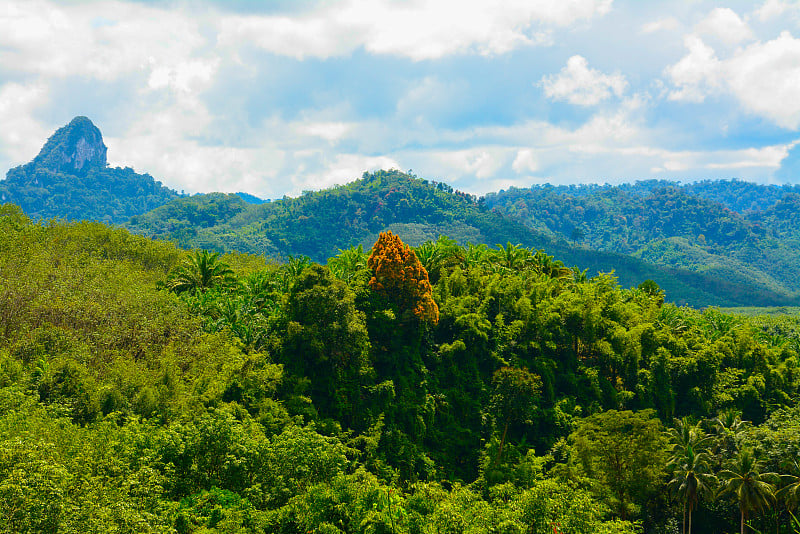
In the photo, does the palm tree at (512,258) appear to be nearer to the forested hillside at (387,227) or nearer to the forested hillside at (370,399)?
the forested hillside at (370,399)

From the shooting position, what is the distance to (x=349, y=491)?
52.3 ft

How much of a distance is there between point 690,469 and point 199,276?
3097 centimetres

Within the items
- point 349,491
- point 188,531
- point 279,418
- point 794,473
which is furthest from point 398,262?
point 794,473

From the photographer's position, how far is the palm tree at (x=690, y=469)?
24031 mm

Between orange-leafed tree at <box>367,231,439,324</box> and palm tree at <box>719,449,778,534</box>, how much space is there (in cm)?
1679

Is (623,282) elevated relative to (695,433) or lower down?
elevated

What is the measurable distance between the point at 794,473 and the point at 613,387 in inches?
430

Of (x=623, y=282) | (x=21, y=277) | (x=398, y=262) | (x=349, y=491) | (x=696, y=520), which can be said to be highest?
(x=623, y=282)

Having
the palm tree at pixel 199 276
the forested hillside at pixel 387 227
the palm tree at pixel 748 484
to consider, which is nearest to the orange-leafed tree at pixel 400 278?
the palm tree at pixel 199 276

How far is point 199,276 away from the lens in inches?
1447

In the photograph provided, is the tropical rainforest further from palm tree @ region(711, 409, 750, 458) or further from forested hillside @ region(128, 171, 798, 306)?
forested hillside @ region(128, 171, 798, 306)

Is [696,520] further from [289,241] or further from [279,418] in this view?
[289,241]

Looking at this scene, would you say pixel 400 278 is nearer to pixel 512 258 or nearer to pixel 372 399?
Result: pixel 372 399

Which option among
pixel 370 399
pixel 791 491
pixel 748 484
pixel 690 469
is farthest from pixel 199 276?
pixel 791 491
